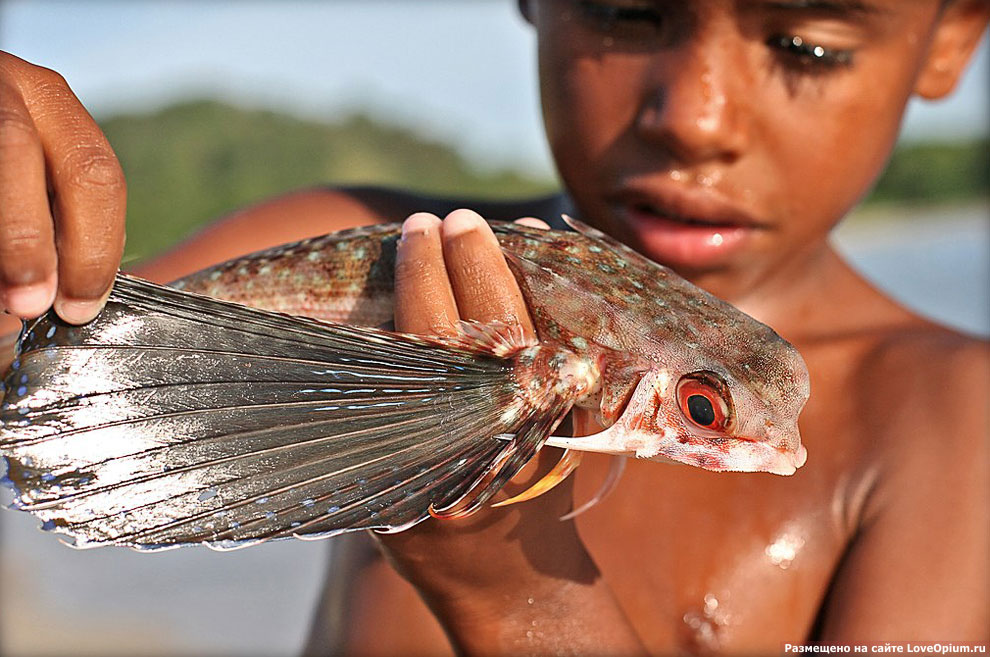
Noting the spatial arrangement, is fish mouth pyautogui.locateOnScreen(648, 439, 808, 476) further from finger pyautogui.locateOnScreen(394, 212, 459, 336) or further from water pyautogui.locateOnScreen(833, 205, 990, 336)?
water pyautogui.locateOnScreen(833, 205, 990, 336)

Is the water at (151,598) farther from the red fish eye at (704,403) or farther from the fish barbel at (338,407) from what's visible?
the red fish eye at (704,403)

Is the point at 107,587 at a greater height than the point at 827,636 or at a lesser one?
lesser

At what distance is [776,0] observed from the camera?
7.07 feet

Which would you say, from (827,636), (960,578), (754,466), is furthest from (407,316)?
(960,578)

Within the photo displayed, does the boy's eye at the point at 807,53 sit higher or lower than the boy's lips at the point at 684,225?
higher

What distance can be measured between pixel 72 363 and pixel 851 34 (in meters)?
1.83

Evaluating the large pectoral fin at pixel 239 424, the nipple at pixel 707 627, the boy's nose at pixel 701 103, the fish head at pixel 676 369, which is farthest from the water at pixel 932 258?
the large pectoral fin at pixel 239 424

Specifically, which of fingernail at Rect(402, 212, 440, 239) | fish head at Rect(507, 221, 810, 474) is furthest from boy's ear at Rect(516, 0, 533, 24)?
fish head at Rect(507, 221, 810, 474)

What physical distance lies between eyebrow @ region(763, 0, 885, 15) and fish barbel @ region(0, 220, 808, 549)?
0.87 meters

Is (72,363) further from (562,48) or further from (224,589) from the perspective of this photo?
(224,589)

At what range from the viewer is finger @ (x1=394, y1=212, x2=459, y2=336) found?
1673 mm

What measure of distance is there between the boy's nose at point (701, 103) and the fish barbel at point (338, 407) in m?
0.65

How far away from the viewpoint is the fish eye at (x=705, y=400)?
1.57 metres


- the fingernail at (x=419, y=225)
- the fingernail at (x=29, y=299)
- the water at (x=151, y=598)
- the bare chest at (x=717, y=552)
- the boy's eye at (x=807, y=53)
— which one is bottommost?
the water at (x=151, y=598)
